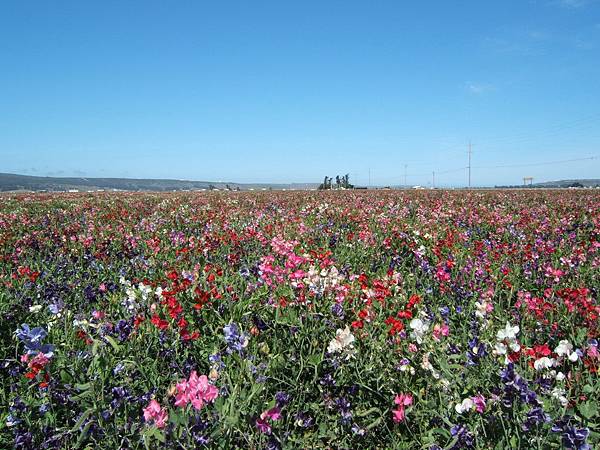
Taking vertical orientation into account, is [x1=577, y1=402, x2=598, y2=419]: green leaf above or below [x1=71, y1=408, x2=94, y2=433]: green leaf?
above

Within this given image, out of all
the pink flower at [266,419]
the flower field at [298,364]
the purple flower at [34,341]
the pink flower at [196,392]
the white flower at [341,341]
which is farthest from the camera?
the white flower at [341,341]

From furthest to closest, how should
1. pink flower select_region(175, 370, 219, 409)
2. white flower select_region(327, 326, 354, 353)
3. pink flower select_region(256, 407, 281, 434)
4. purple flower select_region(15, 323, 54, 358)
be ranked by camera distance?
1. white flower select_region(327, 326, 354, 353)
2. purple flower select_region(15, 323, 54, 358)
3. pink flower select_region(256, 407, 281, 434)
4. pink flower select_region(175, 370, 219, 409)

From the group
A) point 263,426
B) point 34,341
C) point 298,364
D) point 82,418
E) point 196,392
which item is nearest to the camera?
point 196,392

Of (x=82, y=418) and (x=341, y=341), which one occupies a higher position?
(x=341, y=341)

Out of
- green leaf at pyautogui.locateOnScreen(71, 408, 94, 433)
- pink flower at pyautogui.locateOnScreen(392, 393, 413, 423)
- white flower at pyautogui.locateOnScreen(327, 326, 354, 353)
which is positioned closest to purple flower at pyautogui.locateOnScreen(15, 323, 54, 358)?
green leaf at pyautogui.locateOnScreen(71, 408, 94, 433)

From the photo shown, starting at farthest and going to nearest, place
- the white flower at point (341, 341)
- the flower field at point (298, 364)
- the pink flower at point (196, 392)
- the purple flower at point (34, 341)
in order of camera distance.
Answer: the white flower at point (341, 341) → the purple flower at point (34, 341) → the flower field at point (298, 364) → the pink flower at point (196, 392)

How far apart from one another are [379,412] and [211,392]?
117 centimetres

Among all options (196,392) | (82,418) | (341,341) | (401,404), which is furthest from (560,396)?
(82,418)

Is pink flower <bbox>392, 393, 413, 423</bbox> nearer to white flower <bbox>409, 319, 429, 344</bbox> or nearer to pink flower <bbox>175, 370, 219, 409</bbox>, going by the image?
white flower <bbox>409, 319, 429, 344</bbox>

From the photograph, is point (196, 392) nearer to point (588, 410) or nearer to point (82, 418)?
point (82, 418)

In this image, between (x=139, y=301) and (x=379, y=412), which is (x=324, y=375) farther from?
(x=139, y=301)

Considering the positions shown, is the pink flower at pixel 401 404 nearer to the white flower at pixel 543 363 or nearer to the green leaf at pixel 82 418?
the white flower at pixel 543 363

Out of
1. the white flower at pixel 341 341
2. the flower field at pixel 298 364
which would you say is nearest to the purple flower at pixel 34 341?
the flower field at pixel 298 364

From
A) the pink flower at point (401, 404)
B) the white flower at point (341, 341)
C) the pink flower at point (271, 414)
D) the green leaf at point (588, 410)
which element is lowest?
the pink flower at point (401, 404)
